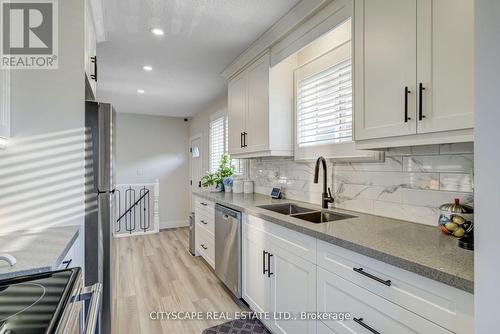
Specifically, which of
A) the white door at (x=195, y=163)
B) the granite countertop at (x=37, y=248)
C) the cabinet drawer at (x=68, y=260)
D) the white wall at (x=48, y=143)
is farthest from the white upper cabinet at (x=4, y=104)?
the white door at (x=195, y=163)

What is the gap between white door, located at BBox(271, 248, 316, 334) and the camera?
1.49 meters

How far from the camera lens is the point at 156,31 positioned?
226 centimetres

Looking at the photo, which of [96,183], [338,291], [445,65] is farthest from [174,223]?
[445,65]

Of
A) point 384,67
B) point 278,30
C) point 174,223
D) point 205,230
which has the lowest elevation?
point 174,223

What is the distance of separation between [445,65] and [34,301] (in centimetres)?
178

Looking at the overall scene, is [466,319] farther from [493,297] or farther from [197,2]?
[197,2]

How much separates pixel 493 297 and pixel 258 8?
2113 millimetres

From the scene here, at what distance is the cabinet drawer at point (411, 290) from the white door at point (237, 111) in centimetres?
204

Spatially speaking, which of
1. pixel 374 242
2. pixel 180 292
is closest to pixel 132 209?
pixel 180 292

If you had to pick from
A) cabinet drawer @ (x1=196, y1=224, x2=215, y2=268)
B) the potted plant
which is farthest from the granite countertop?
the potted plant

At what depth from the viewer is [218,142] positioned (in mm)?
4699

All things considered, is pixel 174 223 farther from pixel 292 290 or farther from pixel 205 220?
pixel 292 290

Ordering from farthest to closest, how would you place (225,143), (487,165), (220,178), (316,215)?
(225,143), (220,178), (316,215), (487,165)

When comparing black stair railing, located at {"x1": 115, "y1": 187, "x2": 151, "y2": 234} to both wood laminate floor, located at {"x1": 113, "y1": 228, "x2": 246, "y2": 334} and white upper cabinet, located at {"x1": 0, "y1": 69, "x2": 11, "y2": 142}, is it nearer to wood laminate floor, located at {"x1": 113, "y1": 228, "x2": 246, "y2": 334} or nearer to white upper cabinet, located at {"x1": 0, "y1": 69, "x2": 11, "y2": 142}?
wood laminate floor, located at {"x1": 113, "y1": 228, "x2": 246, "y2": 334}
